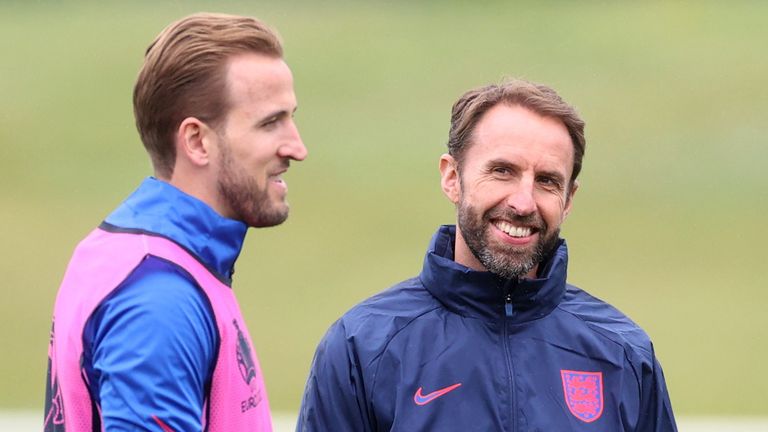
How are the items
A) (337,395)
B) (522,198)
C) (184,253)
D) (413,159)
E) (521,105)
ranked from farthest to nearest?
(413,159) < (521,105) < (522,198) < (337,395) < (184,253)

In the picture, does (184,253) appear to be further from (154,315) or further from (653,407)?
(653,407)

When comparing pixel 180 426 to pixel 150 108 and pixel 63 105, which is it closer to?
pixel 150 108

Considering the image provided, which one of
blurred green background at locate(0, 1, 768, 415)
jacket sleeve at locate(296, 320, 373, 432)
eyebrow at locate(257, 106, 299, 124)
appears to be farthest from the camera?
blurred green background at locate(0, 1, 768, 415)

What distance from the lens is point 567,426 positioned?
2.65 metres

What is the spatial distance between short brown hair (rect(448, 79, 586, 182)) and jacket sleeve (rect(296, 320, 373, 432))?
1.83 feet

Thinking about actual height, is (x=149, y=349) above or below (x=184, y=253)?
below

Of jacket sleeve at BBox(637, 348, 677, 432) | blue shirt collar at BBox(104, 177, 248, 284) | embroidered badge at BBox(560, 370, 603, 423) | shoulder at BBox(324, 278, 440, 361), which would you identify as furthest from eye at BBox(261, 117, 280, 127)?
jacket sleeve at BBox(637, 348, 677, 432)

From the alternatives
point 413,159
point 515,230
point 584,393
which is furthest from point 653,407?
point 413,159

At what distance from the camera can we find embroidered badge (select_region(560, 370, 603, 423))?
2.69 metres

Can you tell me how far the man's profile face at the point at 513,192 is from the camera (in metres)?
2.75

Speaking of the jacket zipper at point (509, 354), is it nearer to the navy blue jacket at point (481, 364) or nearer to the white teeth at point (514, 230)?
the navy blue jacket at point (481, 364)

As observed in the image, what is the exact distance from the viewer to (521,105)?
2.90 m

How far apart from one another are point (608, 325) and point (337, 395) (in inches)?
25.3

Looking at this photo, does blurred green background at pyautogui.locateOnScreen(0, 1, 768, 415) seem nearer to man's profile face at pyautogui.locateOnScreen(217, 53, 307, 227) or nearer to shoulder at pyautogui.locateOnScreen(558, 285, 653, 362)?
shoulder at pyautogui.locateOnScreen(558, 285, 653, 362)
